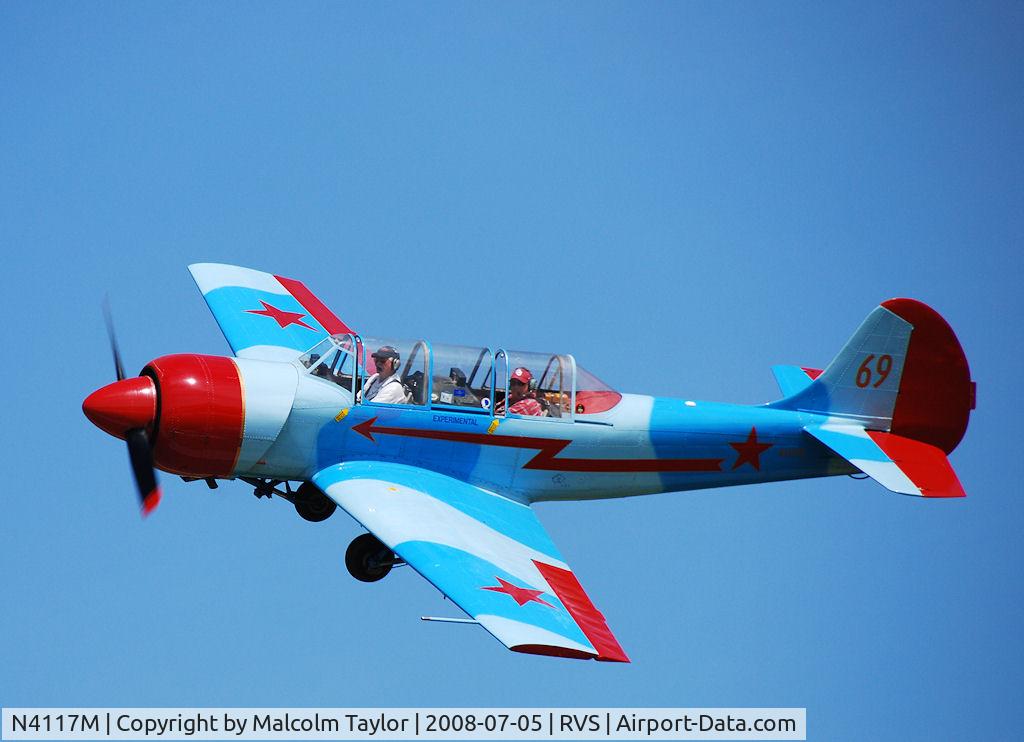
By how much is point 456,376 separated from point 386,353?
746 mm

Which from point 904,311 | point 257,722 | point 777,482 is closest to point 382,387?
point 257,722

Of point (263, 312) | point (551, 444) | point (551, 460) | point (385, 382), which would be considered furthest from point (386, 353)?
point (263, 312)

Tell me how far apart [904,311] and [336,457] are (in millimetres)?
6593

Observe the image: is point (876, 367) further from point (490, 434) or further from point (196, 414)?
point (196, 414)

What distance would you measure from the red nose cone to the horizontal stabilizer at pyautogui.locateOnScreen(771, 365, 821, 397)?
7270 mm

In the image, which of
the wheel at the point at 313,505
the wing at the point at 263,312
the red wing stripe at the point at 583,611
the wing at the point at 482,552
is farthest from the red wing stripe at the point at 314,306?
the red wing stripe at the point at 583,611

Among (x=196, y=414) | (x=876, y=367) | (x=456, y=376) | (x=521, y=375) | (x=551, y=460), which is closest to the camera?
(x=196, y=414)

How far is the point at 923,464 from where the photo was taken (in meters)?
17.8

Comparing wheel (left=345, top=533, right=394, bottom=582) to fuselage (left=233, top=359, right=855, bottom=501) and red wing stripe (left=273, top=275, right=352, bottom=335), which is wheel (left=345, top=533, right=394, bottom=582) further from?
red wing stripe (left=273, top=275, right=352, bottom=335)

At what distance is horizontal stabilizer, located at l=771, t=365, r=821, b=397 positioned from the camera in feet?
61.8

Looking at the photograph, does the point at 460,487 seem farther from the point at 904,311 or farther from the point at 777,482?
the point at 904,311

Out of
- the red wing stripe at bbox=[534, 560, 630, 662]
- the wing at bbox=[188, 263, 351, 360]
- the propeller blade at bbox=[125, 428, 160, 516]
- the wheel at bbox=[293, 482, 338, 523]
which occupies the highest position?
the wing at bbox=[188, 263, 351, 360]

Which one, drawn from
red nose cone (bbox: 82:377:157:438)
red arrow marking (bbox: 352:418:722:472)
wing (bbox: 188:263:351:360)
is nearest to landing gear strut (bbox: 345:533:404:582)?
red arrow marking (bbox: 352:418:722:472)

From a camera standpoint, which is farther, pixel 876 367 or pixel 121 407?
pixel 876 367
